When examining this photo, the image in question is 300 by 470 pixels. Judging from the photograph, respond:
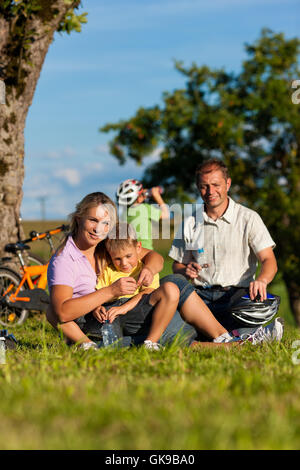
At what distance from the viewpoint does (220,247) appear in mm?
6461

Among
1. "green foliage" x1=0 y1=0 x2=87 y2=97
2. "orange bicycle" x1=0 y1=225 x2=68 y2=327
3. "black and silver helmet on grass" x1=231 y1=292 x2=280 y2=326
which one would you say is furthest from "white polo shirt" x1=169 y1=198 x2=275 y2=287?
"green foliage" x1=0 y1=0 x2=87 y2=97

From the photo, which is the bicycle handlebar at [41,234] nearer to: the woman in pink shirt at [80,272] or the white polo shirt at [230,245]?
the white polo shirt at [230,245]

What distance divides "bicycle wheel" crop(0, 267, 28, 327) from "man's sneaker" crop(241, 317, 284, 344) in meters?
5.15

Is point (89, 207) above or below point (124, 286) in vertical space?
above

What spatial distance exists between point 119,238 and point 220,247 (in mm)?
1429

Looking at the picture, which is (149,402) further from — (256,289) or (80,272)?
(256,289)

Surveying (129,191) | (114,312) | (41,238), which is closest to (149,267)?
(114,312)

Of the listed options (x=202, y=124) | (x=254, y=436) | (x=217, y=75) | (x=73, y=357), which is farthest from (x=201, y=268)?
(x=217, y=75)

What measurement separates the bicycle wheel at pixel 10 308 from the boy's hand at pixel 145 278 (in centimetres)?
513

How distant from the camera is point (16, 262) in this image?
10484 millimetres

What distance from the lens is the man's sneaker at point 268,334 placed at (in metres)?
5.87

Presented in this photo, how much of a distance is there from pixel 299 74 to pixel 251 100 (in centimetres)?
226

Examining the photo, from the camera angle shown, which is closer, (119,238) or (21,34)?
(119,238)

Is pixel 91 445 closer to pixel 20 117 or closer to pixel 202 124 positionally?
pixel 20 117
